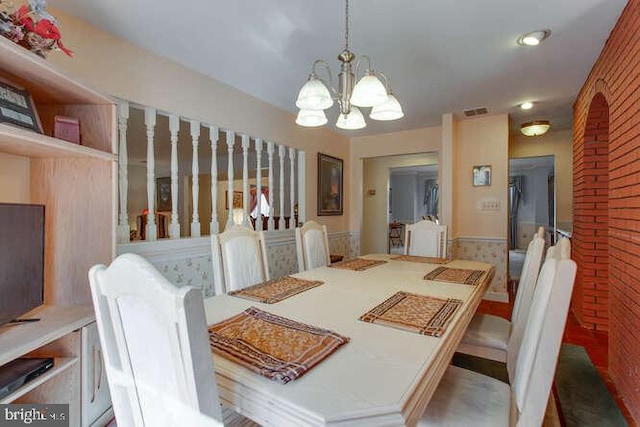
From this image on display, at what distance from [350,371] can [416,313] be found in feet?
1.69

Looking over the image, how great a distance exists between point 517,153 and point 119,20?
16.8 ft

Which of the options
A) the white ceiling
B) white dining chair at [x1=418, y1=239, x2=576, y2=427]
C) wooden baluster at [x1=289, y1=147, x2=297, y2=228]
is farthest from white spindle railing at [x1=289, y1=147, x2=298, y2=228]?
white dining chair at [x1=418, y1=239, x2=576, y2=427]

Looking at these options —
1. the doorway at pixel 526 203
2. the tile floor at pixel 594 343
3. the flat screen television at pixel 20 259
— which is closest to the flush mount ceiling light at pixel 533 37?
the tile floor at pixel 594 343

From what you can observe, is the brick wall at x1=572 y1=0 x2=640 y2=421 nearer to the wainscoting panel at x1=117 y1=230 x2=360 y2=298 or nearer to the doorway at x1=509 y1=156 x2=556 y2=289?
the wainscoting panel at x1=117 y1=230 x2=360 y2=298

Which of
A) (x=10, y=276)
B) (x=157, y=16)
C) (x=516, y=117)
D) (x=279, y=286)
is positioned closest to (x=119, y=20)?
(x=157, y=16)

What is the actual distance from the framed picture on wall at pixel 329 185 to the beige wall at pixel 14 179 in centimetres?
288

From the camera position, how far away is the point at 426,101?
3.23 m

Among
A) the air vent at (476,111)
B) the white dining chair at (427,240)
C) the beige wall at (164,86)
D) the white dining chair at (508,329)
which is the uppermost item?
the air vent at (476,111)

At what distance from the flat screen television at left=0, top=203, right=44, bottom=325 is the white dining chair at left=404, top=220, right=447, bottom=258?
105 inches

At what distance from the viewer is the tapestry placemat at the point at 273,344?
81 centimetres

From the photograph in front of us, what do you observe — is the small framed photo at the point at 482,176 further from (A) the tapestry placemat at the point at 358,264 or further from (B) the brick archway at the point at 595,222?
(A) the tapestry placemat at the point at 358,264

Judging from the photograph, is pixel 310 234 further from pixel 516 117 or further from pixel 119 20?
pixel 516 117

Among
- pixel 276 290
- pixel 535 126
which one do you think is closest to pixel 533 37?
pixel 535 126

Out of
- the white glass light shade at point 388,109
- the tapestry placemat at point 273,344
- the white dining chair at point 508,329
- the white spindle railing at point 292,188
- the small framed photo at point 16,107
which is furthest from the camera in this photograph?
the white spindle railing at point 292,188
